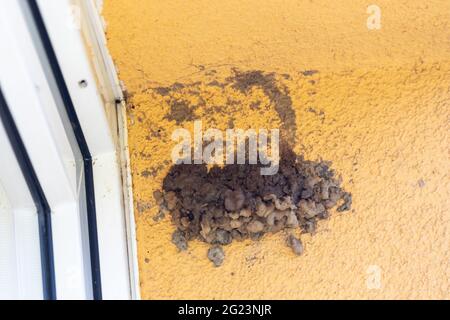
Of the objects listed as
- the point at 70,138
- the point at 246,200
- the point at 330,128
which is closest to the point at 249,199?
the point at 246,200

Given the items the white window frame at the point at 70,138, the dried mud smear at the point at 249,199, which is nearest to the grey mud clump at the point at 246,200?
the dried mud smear at the point at 249,199

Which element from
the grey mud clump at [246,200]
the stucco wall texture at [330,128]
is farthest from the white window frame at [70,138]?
the grey mud clump at [246,200]

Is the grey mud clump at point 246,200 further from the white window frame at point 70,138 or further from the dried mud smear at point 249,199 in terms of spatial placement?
the white window frame at point 70,138

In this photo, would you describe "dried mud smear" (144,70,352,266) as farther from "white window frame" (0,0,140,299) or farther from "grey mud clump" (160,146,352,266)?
"white window frame" (0,0,140,299)

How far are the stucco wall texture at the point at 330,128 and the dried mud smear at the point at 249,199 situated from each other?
0.03 m

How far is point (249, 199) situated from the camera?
1.67m

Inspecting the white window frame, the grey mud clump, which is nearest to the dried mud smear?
the grey mud clump

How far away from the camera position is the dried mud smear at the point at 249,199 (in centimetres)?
166

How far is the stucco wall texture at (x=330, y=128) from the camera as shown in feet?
5.31

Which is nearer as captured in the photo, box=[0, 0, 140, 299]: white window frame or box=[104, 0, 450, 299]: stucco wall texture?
box=[0, 0, 140, 299]: white window frame

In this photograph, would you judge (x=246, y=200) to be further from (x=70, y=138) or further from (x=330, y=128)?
(x=70, y=138)

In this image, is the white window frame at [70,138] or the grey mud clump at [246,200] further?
the grey mud clump at [246,200]

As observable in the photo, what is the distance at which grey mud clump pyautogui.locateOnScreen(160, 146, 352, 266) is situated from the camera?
166 cm

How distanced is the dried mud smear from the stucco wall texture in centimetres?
3
